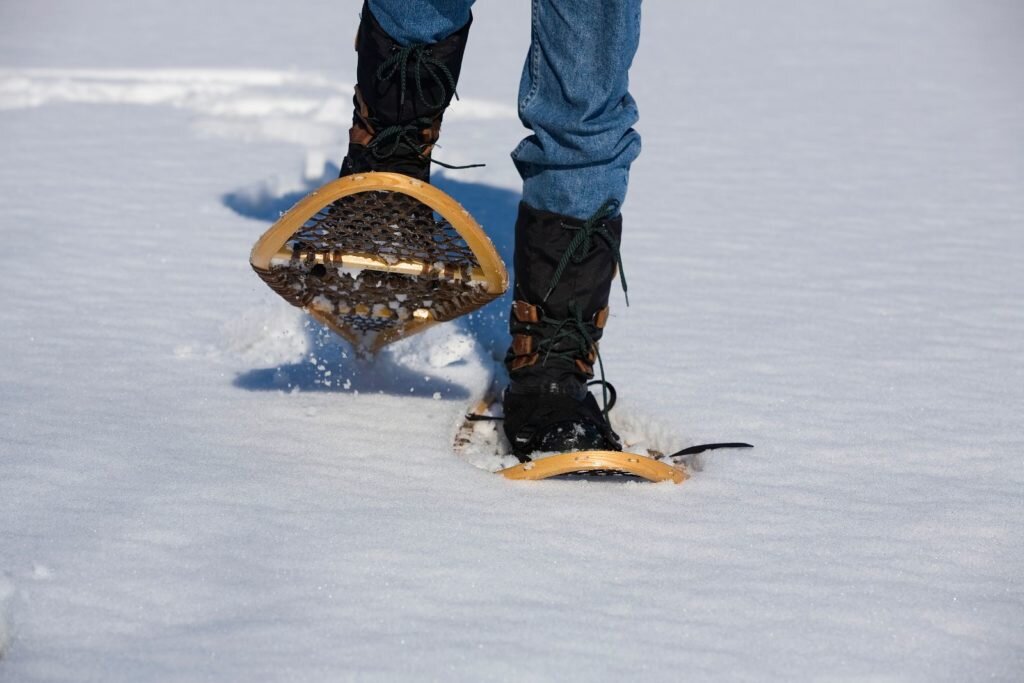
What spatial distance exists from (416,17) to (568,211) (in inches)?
A: 20.6

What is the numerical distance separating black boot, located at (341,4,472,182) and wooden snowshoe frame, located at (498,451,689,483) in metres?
0.68

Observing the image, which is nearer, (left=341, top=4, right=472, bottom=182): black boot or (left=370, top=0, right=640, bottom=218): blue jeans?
(left=370, top=0, right=640, bottom=218): blue jeans

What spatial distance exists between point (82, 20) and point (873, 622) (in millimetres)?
5870

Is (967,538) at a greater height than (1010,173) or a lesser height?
lesser

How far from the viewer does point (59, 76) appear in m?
A: 4.62

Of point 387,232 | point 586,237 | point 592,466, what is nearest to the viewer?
Result: point 592,466

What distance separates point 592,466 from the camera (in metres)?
1.59

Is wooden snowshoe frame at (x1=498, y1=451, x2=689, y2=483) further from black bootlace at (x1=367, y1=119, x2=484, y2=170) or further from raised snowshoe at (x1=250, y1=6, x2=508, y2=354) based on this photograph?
black bootlace at (x1=367, y1=119, x2=484, y2=170)

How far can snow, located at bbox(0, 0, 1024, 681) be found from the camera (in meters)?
1.22

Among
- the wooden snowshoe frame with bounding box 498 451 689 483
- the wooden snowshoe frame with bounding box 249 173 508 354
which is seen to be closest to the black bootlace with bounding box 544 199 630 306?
the wooden snowshoe frame with bounding box 249 173 508 354

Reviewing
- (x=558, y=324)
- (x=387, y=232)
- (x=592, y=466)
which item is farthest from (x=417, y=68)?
(x=592, y=466)

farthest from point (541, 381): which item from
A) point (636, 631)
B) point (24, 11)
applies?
point (24, 11)

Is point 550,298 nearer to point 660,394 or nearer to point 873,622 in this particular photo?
point 660,394

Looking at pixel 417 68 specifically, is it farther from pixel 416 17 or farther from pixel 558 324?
pixel 558 324
